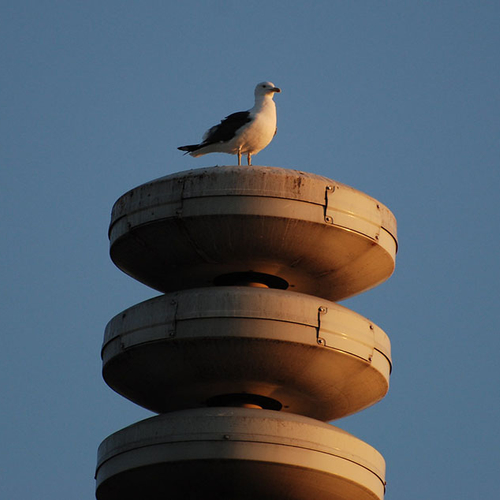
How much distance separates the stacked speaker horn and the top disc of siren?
32 millimetres

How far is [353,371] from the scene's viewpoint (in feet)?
83.7

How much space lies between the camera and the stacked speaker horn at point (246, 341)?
77.9ft

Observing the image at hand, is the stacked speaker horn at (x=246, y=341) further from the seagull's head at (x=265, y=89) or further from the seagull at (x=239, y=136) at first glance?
the seagull's head at (x=265, y=89)

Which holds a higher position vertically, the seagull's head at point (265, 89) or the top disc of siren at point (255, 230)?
the seagull's head at point (265, 89)

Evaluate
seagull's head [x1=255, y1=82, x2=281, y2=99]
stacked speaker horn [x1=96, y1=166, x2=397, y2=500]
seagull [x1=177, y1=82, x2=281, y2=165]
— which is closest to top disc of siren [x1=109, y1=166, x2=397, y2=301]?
stacked speaker horn [x1=96, y1=166, x2=397, y2=500]

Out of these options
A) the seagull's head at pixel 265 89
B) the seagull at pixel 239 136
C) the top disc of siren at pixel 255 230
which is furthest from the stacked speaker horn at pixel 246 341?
the seagull's head at pixel 265 89

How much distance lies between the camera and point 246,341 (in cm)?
2452

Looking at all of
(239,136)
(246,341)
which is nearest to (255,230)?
(246,341)

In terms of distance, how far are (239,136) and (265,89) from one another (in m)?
2.36

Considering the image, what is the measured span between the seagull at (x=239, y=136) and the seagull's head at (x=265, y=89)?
1.20m

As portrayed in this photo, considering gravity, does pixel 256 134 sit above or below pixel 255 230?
above

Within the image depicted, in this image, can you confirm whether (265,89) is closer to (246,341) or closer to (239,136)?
(239,136)

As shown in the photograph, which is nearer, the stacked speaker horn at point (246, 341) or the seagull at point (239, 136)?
the stacked speaker horn at point (246, 341)

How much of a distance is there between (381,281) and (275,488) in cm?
596
